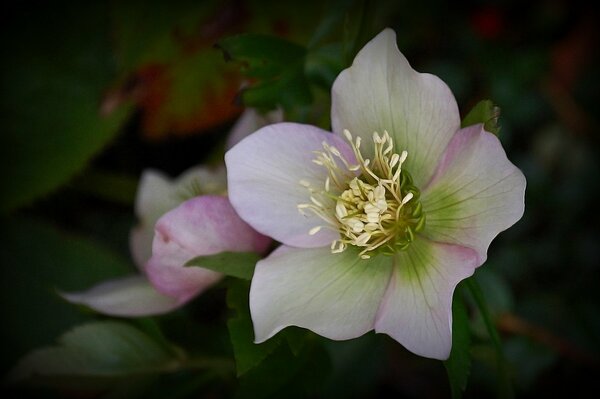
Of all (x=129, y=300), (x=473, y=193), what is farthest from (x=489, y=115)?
(x=129, y=300)

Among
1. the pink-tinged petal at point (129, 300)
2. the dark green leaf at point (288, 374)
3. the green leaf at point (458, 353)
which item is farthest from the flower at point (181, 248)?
the green leaf at point (458, 353)

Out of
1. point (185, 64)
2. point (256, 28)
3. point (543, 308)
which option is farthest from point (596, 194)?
point (185, 64)

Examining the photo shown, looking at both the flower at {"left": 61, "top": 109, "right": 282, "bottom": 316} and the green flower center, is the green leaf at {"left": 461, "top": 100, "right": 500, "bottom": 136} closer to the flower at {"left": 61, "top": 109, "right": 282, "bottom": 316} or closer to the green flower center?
the green flower center

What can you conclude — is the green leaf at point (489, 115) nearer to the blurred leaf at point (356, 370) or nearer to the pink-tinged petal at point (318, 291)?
the pink-tinged petal at point (318, 291)

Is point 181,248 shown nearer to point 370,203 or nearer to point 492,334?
point 370,203

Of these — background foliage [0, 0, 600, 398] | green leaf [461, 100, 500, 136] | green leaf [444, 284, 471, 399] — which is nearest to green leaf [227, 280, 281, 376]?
green leaf [444, 284, 471, 399]

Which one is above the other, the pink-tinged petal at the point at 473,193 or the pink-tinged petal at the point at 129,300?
the pink-tinged petal at the point at 473,193

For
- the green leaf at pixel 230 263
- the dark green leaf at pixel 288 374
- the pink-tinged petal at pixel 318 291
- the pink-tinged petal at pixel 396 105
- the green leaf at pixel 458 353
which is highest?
the pink-tinged petal at pixel 396 105
